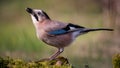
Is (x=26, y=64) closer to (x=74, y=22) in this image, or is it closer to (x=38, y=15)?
(x=38, y=15)

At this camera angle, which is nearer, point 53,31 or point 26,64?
point 26,64

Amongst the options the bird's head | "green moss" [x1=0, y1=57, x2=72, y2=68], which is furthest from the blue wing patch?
"green moss" [x1=0, y1=57, x2=72, y2=68]

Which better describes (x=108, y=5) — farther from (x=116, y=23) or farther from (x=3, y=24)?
(x=3, y=24)

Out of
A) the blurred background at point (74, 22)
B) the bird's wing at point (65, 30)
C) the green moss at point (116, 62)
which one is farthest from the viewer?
the blurred background at point (74, 22)

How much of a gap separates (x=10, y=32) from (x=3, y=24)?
32.1 inches

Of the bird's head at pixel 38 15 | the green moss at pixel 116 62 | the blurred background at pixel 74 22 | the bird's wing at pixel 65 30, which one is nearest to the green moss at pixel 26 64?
the green moss at pixel 116 62

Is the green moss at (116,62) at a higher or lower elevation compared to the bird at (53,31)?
lower

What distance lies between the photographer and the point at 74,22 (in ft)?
35.2

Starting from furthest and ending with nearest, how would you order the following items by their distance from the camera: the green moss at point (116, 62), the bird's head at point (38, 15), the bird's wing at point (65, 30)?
1. the bird's head at point (38, 15)
2. the bird's wing at point (65, 30)
3. the green moss at point (116, 62)

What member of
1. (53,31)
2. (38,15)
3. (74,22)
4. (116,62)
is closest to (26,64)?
(116,62)

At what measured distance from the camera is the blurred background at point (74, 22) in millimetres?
8688

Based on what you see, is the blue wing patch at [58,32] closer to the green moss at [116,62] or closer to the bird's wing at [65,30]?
the bird's wing at [65,30]

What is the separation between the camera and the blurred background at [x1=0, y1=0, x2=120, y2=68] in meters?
8.69

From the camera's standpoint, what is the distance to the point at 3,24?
11.2 metres
